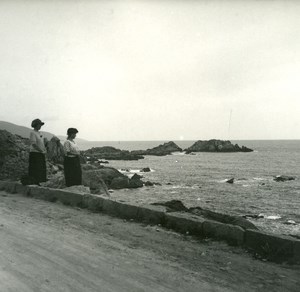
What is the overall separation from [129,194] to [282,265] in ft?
76.6

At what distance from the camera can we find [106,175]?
32.2 meters

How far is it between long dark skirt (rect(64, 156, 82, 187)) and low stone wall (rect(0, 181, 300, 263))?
631 mm

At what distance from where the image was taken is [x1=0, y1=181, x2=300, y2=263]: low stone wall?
14.6ft

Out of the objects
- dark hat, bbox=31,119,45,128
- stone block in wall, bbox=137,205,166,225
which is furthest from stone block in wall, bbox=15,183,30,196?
stone block in wall, bbox=137,205,166,225

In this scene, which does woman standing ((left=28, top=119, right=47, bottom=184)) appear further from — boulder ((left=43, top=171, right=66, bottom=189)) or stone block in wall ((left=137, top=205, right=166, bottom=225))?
stone block in wall ((left=137, top=205, right=166, bottom=225))

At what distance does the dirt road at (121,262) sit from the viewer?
131 inches

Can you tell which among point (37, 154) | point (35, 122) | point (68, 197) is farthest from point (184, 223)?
point (37, 154)

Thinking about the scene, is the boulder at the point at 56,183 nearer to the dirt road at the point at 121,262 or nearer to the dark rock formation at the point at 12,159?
the dark rock formation at the point at 12,159

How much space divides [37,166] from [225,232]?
6.17 metres

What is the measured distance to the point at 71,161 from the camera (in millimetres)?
8852

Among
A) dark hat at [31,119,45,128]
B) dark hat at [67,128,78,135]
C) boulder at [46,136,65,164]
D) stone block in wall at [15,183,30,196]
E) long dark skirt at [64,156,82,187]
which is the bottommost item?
stone block in wall at [15,183,30,196]

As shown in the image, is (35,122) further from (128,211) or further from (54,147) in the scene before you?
(54,147)

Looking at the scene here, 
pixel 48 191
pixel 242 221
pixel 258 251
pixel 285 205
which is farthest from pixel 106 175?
pixel 258 251

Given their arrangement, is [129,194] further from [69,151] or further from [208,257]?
[208,257]
